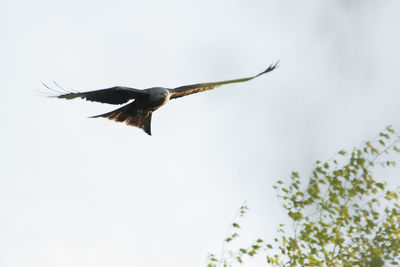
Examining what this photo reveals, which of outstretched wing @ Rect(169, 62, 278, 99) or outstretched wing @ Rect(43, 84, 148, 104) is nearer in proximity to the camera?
outstretched wing @ Rect(43, 84, 148, 104)

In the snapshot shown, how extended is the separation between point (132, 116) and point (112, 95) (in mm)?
780

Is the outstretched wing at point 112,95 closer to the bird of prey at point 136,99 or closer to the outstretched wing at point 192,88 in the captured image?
the bird of prey at point 136,99

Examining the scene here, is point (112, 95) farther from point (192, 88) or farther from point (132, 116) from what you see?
point (192, 88)

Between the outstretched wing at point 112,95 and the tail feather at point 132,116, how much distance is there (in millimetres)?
232

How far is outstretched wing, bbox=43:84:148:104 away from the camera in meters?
11.7

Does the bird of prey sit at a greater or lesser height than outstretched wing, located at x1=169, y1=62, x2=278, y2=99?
lesser

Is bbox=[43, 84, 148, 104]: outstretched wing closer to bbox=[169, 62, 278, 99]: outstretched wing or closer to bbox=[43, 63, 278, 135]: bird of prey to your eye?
bbox=[43, 63, 278, 135]: bird of prey

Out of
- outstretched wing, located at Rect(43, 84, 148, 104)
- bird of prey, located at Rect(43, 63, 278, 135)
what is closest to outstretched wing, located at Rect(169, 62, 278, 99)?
bird of prey, located at Rect(43, 63, 278, 135)

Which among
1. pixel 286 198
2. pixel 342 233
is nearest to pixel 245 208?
pixel 286 198

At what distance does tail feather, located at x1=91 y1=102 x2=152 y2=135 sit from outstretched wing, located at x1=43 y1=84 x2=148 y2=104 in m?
0.23

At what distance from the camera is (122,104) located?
1257 centimetres

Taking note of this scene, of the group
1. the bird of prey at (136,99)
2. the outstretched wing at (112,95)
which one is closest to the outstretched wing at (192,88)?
the bird of prey at (136,99)

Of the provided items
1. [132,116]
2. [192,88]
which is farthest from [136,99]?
[192,88]

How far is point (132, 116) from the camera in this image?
42.1 feet
